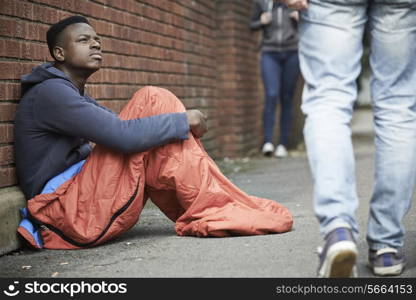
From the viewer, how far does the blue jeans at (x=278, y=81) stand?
873 centimetres

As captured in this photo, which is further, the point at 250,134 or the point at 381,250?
the point at 250,134

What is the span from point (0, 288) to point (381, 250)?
148 centimetres

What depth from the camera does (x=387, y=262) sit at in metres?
3.01

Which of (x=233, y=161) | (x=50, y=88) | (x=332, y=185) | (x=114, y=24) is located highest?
(x=114, y=24)

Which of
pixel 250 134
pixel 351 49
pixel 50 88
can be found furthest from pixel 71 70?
pixel 250 134

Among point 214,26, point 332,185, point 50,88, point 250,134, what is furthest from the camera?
point 250,134

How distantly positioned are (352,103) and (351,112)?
0.11ft

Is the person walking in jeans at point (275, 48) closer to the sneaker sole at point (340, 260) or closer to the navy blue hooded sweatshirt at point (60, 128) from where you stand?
the navy blue hooded sweatshirt at point (60, 128)

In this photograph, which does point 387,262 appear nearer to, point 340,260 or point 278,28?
point 340,260

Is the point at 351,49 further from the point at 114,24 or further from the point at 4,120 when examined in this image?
the point at 114,24

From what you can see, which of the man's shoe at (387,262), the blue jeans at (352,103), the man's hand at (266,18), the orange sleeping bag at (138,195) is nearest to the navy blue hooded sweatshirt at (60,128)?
the orange sleeping bag at (138,195)

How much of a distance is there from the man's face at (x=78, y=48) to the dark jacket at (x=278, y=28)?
478 cm

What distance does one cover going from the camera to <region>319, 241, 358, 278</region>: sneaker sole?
8.54ft

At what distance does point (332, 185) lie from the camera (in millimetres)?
2734
